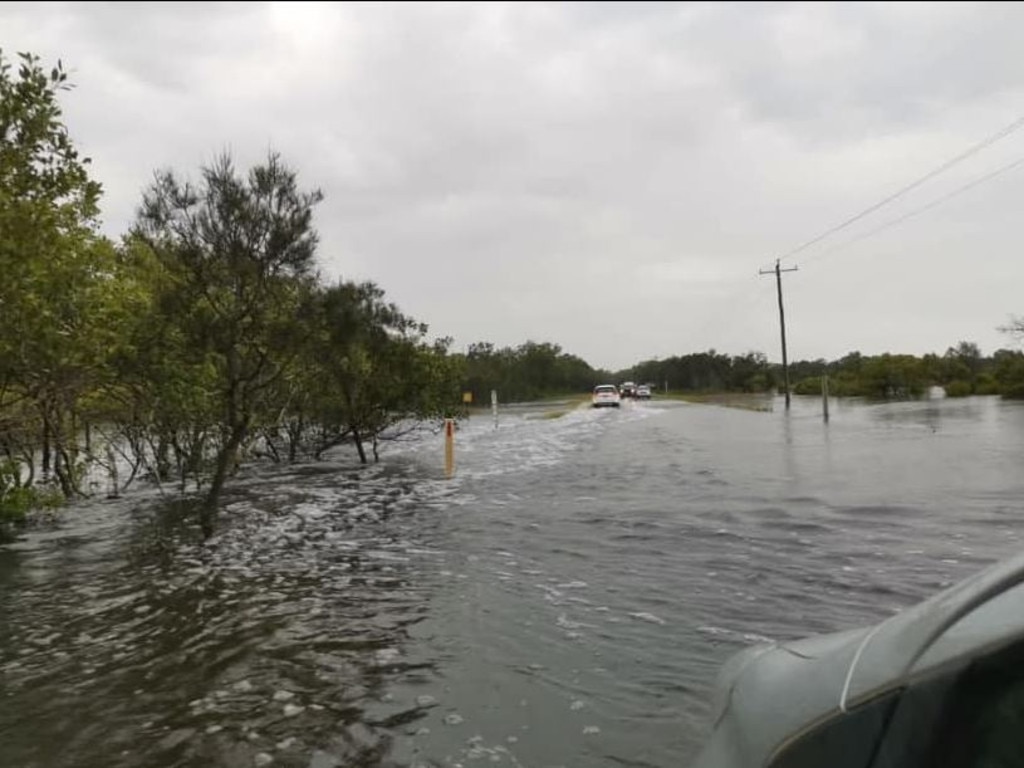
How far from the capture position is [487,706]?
4.76 meters

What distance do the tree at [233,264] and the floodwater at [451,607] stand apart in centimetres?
267

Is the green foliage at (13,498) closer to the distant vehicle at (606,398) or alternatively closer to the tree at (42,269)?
the tree at (42,269)

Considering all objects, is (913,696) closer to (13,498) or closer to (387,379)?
(13,498)

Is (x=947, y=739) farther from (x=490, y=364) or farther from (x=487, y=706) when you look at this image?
(x=490, y=364)

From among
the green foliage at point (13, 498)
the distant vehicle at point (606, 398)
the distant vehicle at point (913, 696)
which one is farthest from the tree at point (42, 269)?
the distant vehicle at point (606, 398)

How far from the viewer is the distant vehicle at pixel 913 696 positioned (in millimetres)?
1438

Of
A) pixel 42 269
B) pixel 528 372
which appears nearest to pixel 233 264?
pixel 42 269

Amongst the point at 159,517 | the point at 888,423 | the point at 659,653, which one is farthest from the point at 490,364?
the point at 659,653

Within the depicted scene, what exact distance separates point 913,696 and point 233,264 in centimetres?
1120

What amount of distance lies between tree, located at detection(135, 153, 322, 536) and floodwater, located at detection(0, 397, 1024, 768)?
267cm

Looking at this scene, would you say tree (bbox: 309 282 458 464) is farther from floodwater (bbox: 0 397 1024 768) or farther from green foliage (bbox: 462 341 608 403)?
green foliage (bbox: 462 341 608 403)

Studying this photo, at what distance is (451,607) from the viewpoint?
23.1ft

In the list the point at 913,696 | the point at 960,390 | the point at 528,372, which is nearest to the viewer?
the point at 913,696

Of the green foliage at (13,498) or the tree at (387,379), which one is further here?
the tree at (387,379)
